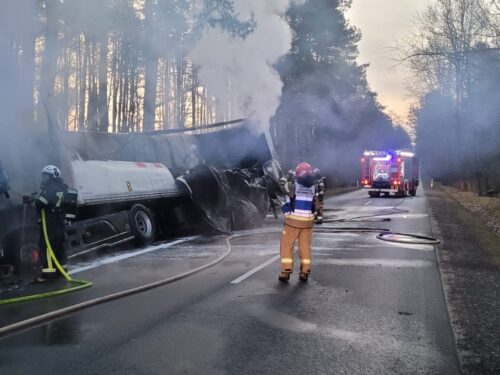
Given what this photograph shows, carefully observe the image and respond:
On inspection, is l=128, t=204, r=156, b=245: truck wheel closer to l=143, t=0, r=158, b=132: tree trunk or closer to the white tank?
the white tank

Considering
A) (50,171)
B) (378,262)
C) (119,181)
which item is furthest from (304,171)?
(119,181)

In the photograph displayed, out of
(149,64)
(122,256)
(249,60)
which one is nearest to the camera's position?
(122,256)

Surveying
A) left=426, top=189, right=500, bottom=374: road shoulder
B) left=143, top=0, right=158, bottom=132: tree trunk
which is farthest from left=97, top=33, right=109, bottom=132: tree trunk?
left=426, top=189, right=500, bottom=374: road shoulder

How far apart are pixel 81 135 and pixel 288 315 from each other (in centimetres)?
626

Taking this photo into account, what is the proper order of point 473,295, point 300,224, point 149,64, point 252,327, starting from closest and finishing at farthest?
point 252,327, point 473,295, point 300,224, point 149,64

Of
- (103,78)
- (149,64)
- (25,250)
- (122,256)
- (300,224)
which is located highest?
(103,78)

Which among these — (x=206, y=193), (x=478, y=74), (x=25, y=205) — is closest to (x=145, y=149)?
(x=206, y=193)

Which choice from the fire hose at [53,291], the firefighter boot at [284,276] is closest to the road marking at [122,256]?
the fire hose at [53,291]

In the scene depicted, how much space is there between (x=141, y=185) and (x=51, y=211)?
3.72m

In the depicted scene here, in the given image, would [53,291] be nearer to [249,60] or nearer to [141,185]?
[141,185]

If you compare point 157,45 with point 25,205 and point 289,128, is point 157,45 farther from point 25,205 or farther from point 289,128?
point 289,128

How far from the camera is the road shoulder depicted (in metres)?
3.99

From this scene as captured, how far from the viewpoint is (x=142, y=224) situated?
1062 cm

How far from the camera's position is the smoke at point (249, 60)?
521 inches
